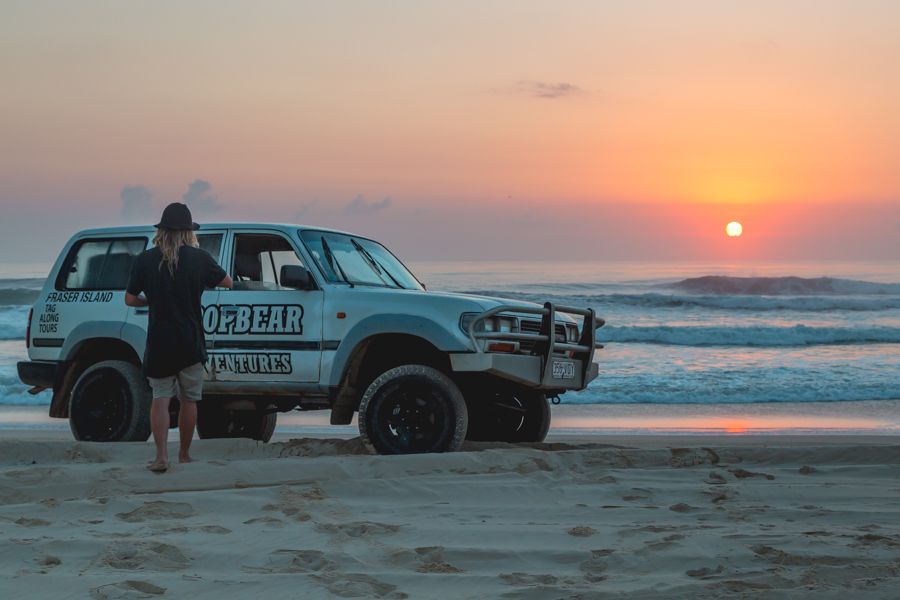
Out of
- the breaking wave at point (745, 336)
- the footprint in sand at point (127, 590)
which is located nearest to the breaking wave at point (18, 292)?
the breaking wave at point (745, 336)

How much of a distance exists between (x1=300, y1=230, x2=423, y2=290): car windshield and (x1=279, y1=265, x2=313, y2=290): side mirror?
37 centimetres

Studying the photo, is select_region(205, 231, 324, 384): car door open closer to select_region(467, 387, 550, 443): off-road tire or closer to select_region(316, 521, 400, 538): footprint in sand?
select_region(467, 387, 550, 443): off-road tire

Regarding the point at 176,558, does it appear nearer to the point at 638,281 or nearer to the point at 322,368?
the point at 322,368

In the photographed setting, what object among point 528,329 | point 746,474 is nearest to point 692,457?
point 746,474

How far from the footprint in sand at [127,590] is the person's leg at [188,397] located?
9.17ft

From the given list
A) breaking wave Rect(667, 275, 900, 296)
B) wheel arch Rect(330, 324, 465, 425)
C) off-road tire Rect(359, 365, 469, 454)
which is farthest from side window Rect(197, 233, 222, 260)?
breaking wave Rect(667, 275, 900, 296)

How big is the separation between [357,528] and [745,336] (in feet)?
75.3

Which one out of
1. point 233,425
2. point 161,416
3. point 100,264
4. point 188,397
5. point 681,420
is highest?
point 100,264

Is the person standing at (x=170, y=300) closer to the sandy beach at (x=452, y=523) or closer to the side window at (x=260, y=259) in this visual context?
the sandy beach at (x=452, y=523)

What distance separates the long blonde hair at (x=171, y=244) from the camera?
7.11 m

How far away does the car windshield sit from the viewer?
851 centimetres

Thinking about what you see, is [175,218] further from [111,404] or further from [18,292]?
[18,292]

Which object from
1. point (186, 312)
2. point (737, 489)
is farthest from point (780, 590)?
point (186, 312)

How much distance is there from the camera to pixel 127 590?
14.7 ft
